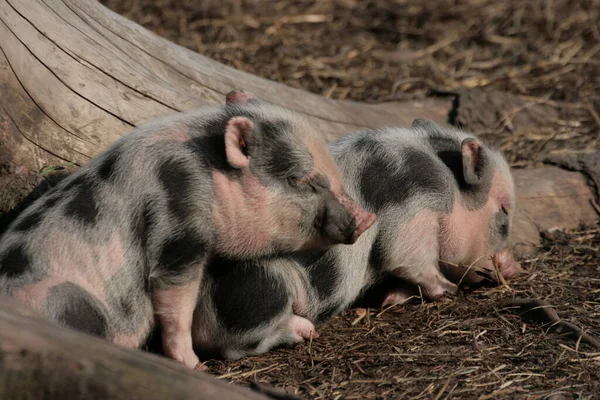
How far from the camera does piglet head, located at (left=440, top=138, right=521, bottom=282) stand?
574 centimetres

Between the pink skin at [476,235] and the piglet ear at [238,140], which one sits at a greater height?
the piglet ear at [238,140]

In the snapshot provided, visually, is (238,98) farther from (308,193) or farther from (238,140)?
(308,193)

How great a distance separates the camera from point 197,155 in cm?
466

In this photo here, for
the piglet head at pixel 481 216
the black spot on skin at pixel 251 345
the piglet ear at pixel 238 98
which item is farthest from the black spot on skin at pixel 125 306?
the piglet head at pixel 481 216

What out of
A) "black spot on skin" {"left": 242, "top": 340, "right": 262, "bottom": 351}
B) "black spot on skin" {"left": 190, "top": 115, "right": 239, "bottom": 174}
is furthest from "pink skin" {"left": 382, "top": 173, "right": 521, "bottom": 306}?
"black spot on skin" {"left": 190, "top": 115, "right": 239, "bottom": 174}

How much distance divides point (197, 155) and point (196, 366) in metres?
1.05

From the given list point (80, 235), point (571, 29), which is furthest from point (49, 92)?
point (571, 29)

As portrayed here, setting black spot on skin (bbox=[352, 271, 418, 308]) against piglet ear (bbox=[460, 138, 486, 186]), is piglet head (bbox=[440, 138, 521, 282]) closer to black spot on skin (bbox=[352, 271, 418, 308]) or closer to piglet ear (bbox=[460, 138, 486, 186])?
piglet ear (bbox=[460, 138, 486, 186])

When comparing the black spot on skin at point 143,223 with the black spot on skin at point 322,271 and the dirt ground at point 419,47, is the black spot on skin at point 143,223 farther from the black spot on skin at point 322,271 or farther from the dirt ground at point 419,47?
the dirt ground at point 419,47

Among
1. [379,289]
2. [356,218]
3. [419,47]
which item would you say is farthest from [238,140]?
[419,47]

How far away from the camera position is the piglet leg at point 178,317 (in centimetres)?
457

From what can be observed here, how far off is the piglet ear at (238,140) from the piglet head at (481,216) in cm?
158

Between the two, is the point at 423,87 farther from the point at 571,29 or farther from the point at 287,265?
the point at 287,265

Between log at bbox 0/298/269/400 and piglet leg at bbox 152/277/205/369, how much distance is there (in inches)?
51.5
